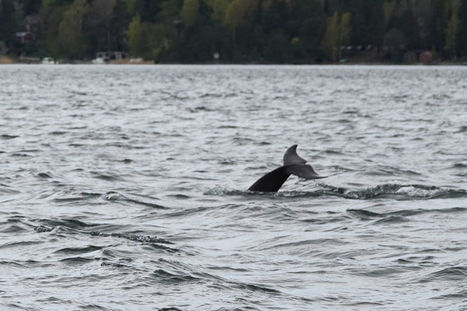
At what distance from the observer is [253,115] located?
46062 millimetres

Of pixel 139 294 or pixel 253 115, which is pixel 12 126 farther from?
pixel 139 294

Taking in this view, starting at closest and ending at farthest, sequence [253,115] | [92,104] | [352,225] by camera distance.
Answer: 1. [352,225]
2. [253,115]
3. [92,104]

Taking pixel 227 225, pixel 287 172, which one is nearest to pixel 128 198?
pixel 287 172

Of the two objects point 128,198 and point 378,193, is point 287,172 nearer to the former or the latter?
point 378,193

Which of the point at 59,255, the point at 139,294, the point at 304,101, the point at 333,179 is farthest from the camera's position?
the point at 304,101

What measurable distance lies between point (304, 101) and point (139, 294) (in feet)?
162

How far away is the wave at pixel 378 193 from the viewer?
18.7 metres

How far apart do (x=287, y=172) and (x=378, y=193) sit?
→ 87.4 inches

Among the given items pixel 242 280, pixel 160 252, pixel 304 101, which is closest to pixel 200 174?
pixel 160 252

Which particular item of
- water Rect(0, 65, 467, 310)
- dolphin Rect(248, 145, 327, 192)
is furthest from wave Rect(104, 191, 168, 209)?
dolphin Rect(248, 145, 327, 192)

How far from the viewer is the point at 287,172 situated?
17.7 meters

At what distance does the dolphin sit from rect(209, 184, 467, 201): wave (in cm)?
17

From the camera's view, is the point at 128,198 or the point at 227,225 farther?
the point at 128,198

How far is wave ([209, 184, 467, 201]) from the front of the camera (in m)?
18.7
